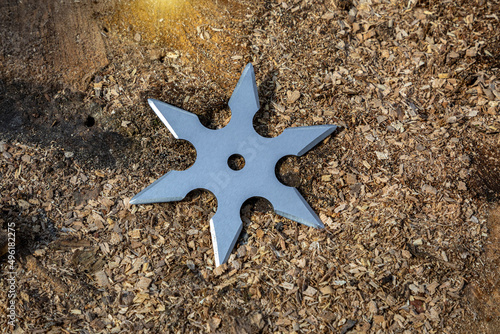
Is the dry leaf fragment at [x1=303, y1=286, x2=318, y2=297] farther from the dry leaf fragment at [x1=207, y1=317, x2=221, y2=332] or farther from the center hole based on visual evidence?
the center hole

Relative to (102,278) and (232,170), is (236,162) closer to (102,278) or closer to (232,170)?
(232,170)

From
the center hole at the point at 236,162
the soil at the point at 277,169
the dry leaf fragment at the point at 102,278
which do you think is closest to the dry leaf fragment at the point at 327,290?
the soil at the point at 277,169

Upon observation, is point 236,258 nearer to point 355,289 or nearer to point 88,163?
point 355,289

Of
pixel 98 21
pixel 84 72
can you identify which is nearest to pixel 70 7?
pixel 98 21

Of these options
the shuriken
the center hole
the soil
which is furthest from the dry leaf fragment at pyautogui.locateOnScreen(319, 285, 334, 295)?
the center hole

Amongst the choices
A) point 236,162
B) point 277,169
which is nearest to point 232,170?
point 236,162

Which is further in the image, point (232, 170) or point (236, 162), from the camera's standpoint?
point (236, 162)

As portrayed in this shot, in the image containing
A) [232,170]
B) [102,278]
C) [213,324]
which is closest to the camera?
[213,324]
